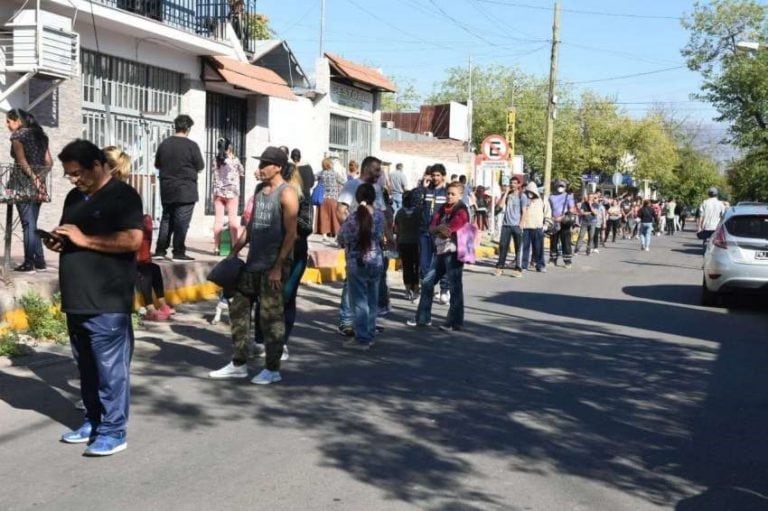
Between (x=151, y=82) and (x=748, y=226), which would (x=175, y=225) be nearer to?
(x=151, y=82)

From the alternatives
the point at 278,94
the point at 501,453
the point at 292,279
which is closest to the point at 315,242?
the point at 278,94

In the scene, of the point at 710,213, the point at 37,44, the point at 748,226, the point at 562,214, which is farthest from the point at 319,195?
the point at 748,226

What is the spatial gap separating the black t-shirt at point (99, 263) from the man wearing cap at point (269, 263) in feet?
6.47

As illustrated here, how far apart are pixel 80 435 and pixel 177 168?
6.91m

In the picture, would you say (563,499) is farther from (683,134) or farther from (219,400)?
(683,134)

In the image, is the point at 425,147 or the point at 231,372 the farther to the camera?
the point at 425,147

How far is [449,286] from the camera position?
10.7 meters

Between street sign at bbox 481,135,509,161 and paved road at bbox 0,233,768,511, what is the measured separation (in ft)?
41.4

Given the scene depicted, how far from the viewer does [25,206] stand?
32.6 ft

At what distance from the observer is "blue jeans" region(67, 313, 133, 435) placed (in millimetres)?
5543

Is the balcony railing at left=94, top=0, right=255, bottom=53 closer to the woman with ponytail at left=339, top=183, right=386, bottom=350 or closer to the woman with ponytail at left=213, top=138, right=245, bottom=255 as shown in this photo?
the woman with ponytail at left=213, top=138, right=245, bottom=255

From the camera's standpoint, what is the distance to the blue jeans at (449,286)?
10.7 meters

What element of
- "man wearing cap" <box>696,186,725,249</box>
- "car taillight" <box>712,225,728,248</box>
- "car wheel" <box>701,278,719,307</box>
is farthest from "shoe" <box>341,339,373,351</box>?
"man wearing cap" <box>696,186,725,249</box>

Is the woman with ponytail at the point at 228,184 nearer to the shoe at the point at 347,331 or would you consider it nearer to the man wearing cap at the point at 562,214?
the shoe at the point at 347,331
